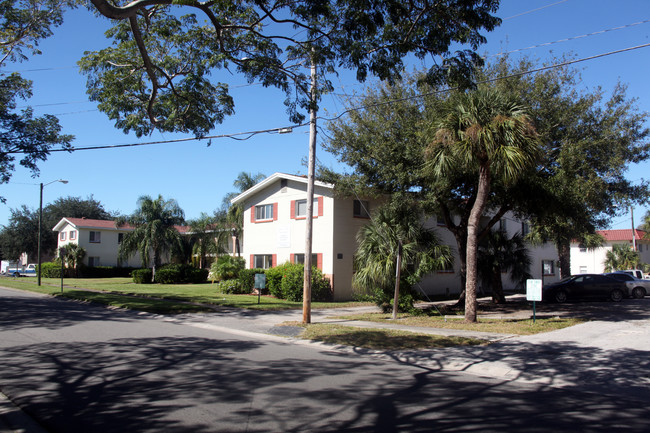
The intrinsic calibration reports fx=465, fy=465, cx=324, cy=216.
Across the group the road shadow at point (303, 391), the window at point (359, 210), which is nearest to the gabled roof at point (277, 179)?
the window at point (359, 210)

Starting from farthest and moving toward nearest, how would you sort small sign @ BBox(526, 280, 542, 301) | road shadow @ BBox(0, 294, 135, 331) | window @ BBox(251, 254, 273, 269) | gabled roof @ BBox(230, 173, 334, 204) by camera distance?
window @ BBox(251, 254, 273, 269) < gabled roof @ BBox(230, 173, 334, 204) < small sign @ BBox(526, 280, 542, 301) < road shadow @ BBox(0, 294, 135, 331)

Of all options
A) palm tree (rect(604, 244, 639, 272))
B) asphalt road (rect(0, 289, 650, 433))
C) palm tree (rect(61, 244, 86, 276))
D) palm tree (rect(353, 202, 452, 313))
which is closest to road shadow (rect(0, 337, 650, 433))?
asphalt road (rect(0, 289, 650, 433))

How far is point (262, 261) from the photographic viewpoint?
87.9 feet

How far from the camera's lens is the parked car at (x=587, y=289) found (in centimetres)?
2362

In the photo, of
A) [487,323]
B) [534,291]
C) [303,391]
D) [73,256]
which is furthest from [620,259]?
[73,256]

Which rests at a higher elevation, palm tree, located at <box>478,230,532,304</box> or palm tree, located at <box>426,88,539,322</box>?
palm tree, located at <box>426,88,539,322</box>

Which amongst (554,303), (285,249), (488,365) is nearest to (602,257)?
(554,303)

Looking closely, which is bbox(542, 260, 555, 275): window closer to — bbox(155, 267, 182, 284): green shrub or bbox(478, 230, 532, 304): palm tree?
bbox(478, 230, 532, 304): palm tree

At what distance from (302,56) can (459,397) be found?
8.09 m

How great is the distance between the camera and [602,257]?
2085 inches

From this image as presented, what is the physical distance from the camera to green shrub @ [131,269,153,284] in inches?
1444

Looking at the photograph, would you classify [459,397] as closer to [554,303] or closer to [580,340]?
[580,340]

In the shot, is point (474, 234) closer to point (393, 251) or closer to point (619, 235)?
point (393, 251)

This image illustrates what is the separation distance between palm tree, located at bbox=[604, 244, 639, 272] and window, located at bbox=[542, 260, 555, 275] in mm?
14929
